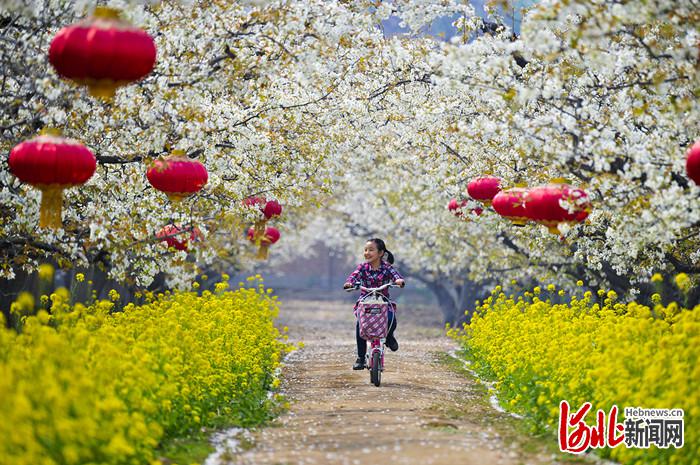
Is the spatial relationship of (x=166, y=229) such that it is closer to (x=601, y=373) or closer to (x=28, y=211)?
(x=28, y=211)

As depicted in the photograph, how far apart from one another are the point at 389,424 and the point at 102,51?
537cm

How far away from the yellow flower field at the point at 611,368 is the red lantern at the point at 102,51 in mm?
5004

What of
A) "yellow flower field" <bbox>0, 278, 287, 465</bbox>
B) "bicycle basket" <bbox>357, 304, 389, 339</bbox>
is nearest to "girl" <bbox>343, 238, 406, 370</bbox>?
"bicycle basket" <bbox>357, 304, 389, 339</bbox>

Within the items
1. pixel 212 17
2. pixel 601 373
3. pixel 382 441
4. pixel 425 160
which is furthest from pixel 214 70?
pixel 425 160

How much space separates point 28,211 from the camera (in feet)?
40.3

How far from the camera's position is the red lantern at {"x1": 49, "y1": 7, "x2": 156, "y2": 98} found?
7.80m

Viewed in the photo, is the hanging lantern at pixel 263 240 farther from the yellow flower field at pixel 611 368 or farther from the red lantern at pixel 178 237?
the yellow flower field at pixel 611 368

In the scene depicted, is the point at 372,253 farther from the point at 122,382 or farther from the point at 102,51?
the point at 102,51

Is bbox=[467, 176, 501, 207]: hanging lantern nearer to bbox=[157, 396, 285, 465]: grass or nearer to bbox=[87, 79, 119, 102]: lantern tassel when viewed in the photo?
bbox=[157, 396, 285, 465]: grass

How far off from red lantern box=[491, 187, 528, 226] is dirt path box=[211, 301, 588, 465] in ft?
7.96

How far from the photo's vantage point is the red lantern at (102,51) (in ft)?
25.6

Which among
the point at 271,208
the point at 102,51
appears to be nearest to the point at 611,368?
the point at 102,51

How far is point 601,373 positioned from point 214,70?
6193mm

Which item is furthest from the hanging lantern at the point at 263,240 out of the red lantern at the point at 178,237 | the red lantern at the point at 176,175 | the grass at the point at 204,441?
the grass at the point at 204,441
